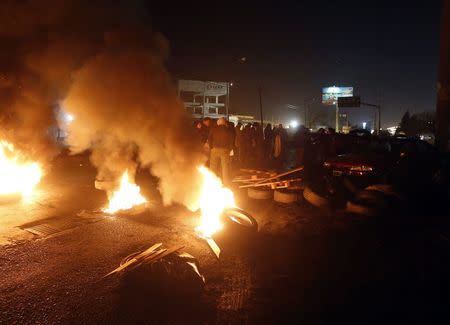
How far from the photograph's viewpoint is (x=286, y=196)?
813 centimetres

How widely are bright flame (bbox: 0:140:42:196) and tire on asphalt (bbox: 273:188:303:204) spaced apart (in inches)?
265

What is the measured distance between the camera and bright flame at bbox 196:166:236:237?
19.2 feet

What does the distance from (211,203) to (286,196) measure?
2.45 m

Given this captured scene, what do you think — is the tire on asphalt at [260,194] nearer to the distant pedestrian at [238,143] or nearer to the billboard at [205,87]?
the distant pedestrian at [238,143]

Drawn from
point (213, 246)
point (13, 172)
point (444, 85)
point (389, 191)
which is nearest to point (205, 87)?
point (444, 85)

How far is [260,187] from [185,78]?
76.2 feet

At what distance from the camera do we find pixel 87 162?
42.4ft

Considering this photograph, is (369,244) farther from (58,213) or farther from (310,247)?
(58,213)

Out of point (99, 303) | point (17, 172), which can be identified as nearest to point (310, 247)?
point (99, 303)

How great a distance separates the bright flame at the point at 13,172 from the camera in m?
8.02

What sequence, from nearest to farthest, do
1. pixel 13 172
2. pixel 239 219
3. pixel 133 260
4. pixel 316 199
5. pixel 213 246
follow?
1. pixel 133 260
2. pixel 213 246
3. pixel 239 219
4. pixel 316 199
5. pixel 13 172

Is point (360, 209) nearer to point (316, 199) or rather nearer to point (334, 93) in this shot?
point (316, 199)

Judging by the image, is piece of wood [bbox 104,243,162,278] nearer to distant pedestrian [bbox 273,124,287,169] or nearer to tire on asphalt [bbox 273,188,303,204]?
tire on asphalt [bbox 273,188,303,204]

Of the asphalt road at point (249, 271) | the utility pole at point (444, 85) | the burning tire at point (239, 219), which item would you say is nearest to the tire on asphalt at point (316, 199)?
the asphalt road at point (249, 271)
